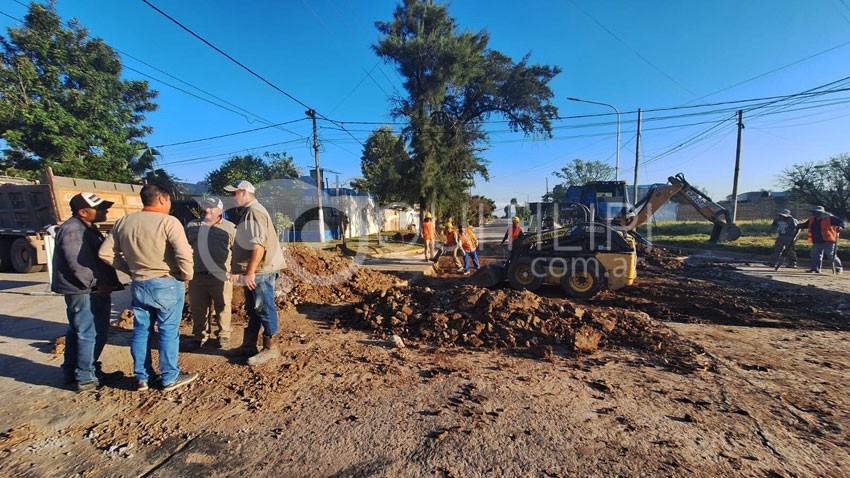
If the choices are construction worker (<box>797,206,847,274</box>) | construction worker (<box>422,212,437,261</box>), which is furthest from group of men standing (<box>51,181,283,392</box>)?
construction worker (<box>797,206,847,274</box>)

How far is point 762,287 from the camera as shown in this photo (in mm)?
7594

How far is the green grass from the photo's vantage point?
39.9 feet

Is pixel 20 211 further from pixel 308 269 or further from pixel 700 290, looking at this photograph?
pixel 700 290

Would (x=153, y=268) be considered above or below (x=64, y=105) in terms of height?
below

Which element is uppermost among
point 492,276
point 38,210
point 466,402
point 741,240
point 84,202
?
point 38,210

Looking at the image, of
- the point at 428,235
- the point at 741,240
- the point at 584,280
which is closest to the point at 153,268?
the point at 584,280

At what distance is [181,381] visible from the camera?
9.89 ft

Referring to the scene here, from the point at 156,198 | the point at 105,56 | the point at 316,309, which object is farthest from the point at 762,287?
the point at 105,56

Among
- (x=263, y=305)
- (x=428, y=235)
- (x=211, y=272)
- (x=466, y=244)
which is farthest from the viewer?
(x=428, y=235)

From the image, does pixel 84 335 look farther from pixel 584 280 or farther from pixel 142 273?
pixel 584 280

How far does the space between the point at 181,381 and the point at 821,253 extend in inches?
502

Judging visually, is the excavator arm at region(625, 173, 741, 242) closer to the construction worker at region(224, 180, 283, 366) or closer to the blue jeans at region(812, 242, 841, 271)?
the blue jeans at region(812, 242, 841, 271)

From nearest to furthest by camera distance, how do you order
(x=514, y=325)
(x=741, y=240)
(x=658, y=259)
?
1. (x=514, y=325)
2. (x=658, y=259)
3. (x=741, y=240)

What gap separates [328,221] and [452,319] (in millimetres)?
19655
